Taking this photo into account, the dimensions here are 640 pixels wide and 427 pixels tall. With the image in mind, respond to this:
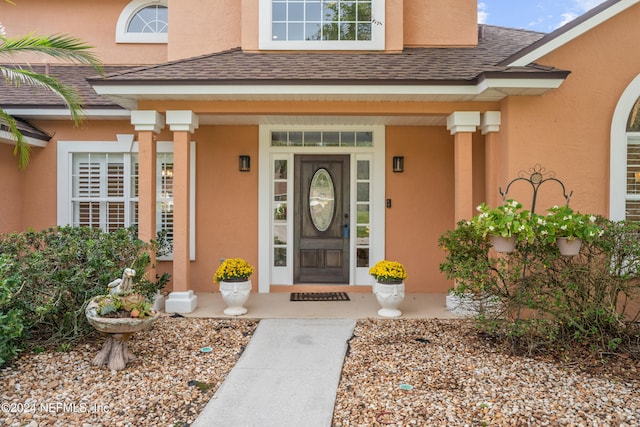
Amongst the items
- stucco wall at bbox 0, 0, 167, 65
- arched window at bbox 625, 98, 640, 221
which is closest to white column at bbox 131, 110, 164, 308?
stucco wall at bbox 0, 0, 167, 65

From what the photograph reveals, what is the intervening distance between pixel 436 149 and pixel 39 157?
6986mm

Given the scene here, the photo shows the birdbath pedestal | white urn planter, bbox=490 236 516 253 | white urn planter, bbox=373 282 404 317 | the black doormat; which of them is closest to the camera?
the birdbath pedestal

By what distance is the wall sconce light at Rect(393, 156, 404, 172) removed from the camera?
702 cm

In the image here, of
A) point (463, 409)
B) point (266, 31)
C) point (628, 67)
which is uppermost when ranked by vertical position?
point (266, 31)

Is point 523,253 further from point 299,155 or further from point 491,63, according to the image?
point 299,155

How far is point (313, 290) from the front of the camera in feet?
23.4

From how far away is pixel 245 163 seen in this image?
702cm

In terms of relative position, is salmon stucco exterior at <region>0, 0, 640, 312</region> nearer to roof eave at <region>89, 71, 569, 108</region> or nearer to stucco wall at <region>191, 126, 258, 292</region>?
stucco wall at <region>191, 126, 258, 292</region>

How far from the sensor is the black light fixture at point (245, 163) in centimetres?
702

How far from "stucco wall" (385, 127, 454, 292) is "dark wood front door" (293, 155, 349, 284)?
810mm

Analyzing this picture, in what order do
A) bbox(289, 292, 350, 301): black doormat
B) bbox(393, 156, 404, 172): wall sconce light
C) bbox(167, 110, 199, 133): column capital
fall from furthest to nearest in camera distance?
bbox(393, 156, 404, 172): wall sconce light, bbox(289, 292, 350, 301): black doormat, bbox(167, 110, 199, 133): column capital

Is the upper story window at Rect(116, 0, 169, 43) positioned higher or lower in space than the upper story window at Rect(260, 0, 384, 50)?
higher

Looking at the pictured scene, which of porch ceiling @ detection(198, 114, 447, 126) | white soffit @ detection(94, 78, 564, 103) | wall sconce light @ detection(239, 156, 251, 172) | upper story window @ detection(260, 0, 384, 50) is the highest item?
upper story window @ detection(260, 0, 384, 50)

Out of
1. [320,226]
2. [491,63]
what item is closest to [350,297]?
[320,226]
